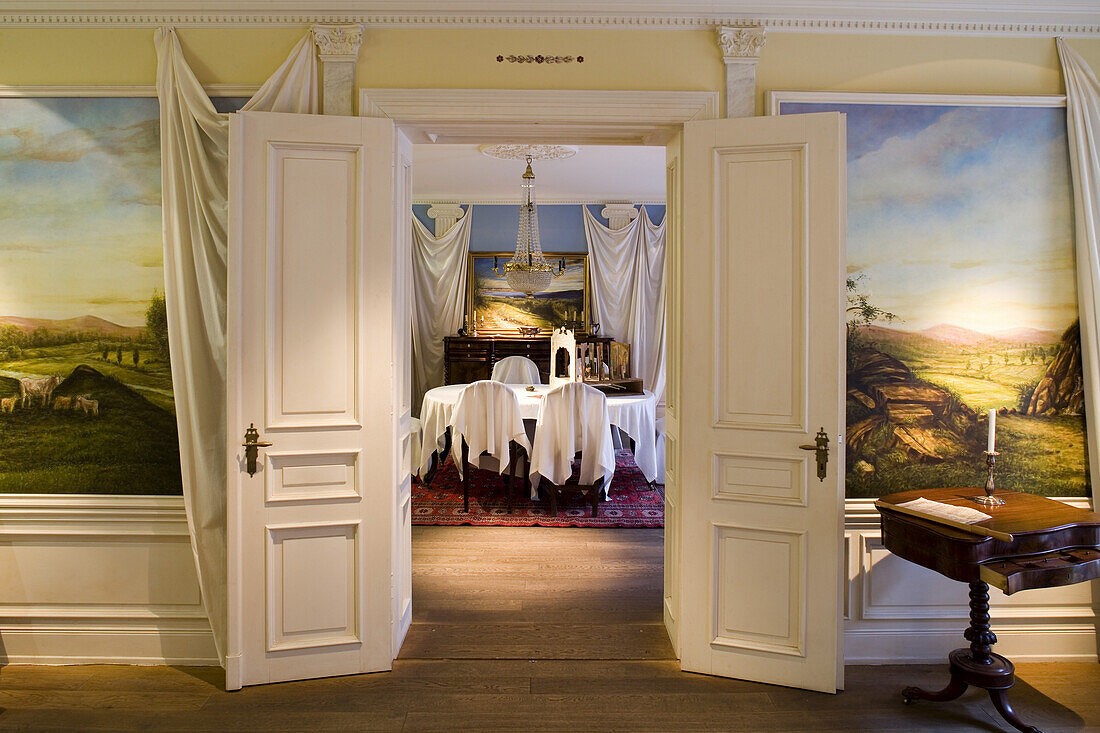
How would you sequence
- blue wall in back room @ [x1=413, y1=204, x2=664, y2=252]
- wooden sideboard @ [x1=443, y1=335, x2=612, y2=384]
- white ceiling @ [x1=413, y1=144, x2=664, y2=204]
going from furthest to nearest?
blue wall in back room @ [x1=413, y1=204, x2=664, y2=252] < wooden sideboard @ [x1=443, y1=335, x2=612, y2=384] < white ceiling @ [x1=413, y1=144, x2=664, y2=204]

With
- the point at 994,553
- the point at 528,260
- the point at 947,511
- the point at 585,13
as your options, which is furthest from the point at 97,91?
the point at 528,260

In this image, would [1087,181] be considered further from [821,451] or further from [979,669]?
[979,669]

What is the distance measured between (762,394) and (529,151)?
12.7 feet

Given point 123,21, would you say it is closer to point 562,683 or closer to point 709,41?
point 709,41

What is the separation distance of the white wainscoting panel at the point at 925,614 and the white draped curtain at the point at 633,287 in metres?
4.96

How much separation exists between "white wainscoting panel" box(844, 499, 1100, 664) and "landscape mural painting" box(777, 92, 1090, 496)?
12.4 inches

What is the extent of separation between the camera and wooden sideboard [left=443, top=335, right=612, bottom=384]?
25.6 ft

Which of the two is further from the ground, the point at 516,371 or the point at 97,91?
the point at 97,91

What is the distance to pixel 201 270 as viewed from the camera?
274 cm

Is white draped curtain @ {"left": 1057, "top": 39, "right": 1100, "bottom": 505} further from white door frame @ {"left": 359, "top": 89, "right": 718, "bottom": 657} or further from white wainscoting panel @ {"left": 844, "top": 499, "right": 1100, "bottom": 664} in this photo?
white door frame @ {"left": 359, "top": 89, "right": 718, "bottom": 657}

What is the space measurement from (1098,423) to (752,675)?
1898 millimetres

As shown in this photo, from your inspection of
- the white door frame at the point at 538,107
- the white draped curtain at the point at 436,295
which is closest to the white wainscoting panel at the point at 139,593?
the white door frame at the point at 538,107

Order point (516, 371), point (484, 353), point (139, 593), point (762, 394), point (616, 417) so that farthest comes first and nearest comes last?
1. point (484, 353)
2. point (516, 371)
3. point (616, 417)
4. point (139, 593)
5. point (762, 394)

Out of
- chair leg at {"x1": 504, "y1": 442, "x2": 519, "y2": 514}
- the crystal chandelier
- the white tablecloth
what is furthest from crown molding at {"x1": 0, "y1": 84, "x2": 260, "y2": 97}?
the crystal chandelier
